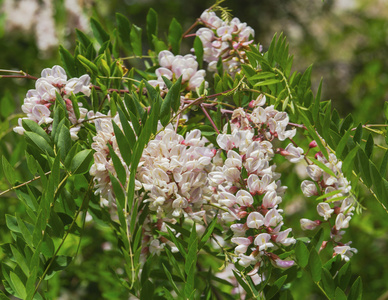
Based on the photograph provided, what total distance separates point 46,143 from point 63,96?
0.07m

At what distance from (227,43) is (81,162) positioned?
0.27 meters

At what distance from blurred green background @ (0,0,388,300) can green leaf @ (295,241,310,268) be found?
18 cm

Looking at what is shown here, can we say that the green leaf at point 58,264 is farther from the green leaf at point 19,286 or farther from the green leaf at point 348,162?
the green leaf at point 348,162

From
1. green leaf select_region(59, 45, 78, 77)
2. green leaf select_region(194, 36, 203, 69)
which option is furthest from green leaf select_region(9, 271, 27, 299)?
green leaf select_region(194, 36, 203, 69)

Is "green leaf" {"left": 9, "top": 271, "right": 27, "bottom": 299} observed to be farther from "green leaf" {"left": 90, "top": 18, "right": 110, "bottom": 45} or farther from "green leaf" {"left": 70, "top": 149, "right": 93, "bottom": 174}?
"green leaf" {"left": 90, "top": 18, "right": 110, "bottom": 45}

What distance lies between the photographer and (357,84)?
201 centimetres

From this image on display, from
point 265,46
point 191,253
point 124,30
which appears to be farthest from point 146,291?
point 265,46

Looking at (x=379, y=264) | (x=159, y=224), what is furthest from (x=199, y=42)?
(x=379, y=264)

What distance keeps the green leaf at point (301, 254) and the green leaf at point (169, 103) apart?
18 centimetres

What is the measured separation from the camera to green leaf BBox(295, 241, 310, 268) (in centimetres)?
47

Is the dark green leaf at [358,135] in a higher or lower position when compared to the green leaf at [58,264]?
higher

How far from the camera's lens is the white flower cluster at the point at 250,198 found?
0.46 m

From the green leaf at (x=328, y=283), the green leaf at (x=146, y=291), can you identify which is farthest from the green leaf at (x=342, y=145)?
the green leaf at (x=146, y=291)

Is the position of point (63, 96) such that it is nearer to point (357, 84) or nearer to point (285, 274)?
point (285, 274)
